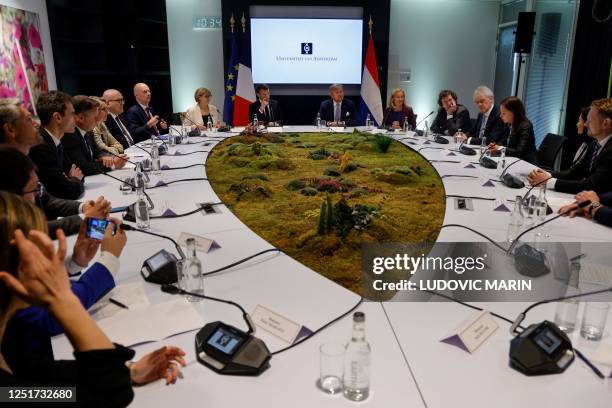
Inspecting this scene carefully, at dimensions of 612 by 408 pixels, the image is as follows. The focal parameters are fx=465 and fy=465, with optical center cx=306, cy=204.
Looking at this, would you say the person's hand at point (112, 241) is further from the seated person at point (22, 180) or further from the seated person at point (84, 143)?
the seated person at point (84, 143)

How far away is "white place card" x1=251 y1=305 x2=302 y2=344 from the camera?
1199mm

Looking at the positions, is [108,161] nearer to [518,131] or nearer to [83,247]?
[83,247]

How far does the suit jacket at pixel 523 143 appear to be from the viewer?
3963 mm

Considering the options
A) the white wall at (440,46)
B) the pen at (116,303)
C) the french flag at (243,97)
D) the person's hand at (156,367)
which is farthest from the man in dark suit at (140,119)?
the white wall at (440,46)

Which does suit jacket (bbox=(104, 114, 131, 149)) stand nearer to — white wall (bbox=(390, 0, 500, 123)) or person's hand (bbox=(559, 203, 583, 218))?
person's hand (bbox=(559, 203, 583, 218))

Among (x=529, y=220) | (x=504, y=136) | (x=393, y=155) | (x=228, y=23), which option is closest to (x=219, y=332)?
(x=529, y=220)

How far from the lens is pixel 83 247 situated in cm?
151

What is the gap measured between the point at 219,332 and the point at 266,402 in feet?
0.75

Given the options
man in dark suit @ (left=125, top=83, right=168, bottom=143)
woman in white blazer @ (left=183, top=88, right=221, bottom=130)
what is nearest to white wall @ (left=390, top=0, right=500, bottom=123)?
woman in white blazer @ (left=183, top=88, right=221, bottom=130)

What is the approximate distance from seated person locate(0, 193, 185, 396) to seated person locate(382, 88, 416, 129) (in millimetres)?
5263

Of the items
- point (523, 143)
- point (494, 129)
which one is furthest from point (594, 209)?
point (494, 129)

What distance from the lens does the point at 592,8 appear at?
5.21 meters

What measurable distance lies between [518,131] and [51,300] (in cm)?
405

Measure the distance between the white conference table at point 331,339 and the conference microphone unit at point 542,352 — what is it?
0.8 inches
